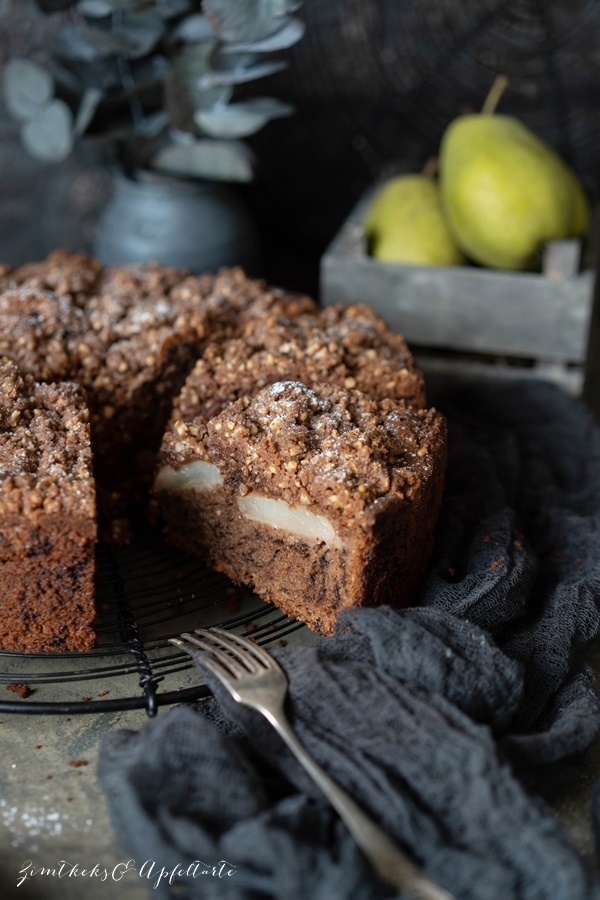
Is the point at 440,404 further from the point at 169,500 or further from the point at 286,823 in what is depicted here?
the point at 286,823

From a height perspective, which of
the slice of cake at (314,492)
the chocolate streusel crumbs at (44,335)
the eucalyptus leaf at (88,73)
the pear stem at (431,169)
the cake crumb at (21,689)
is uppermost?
the eucalyptus leaf at (88,73)

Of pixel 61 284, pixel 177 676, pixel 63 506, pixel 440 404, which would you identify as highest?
pixel 61 284

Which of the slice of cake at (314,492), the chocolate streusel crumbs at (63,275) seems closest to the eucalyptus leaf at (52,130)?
the chocolate streusel crumbs at (63,275)

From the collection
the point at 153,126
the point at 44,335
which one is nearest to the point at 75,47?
the point at 153,126

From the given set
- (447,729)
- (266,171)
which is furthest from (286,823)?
(266,171)

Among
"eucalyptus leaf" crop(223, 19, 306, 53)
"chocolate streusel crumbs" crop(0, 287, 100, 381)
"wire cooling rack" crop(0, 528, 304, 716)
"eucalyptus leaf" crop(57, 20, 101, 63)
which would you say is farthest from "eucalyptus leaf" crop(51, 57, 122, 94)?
"wire cooling rack" crop(0, 528, 304, 716)

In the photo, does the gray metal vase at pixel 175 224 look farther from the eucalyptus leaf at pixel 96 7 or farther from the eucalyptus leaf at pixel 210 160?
the eucalyptus leaf at pixel 96 7

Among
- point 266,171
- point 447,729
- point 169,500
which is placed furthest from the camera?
point 266,171

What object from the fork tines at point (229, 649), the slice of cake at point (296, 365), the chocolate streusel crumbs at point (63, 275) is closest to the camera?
the fork tines at point (229, 649)
